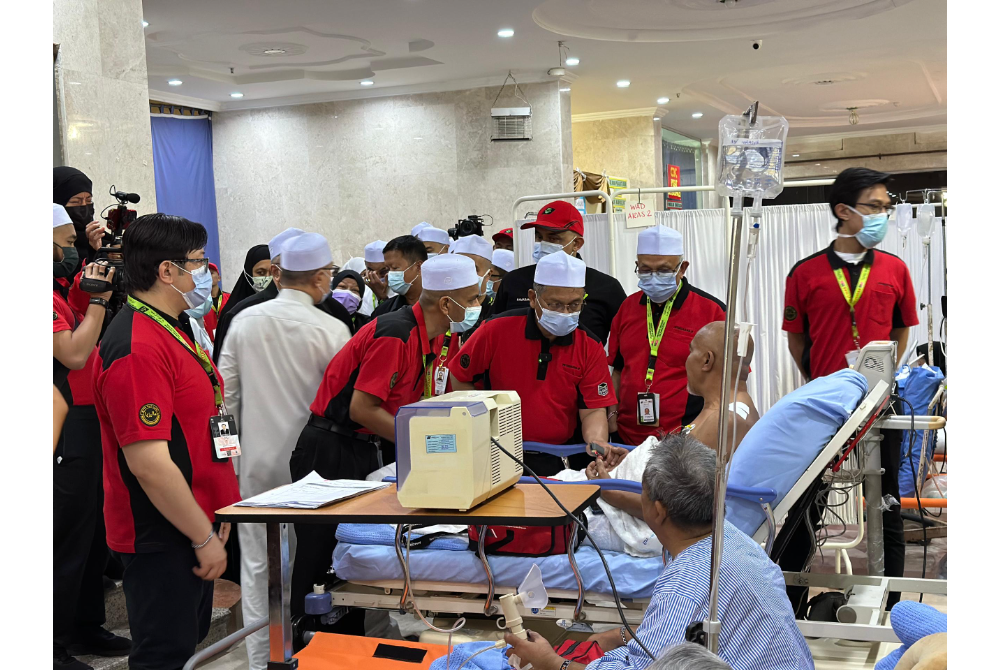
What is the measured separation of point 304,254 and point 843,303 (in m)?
2.58

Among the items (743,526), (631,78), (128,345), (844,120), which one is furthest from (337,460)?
(844,120)

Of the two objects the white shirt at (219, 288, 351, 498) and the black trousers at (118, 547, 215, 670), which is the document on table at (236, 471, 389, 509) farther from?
the white shirt at (219, 288, 351, 498)

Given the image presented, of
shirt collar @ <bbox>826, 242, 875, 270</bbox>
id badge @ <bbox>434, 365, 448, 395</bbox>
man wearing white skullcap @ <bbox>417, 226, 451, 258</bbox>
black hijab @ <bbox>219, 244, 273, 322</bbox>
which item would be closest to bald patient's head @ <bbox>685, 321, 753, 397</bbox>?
id badge @ <bbox>434, 365, 448, 395</bbox>

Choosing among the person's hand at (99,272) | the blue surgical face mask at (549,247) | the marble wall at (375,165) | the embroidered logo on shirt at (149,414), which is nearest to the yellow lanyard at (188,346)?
the embroidered logo on shirt at (149,414)

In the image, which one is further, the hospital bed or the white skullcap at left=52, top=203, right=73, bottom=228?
the white skullcap at left=52, top=203, right=73, bottom=228

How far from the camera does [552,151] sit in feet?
36.2

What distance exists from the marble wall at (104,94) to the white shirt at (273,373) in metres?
2.06

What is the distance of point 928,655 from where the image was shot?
4.24 ft

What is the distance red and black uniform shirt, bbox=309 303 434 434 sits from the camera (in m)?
3.29

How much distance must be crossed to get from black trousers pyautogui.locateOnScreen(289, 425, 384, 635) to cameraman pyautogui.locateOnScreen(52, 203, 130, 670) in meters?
0.80

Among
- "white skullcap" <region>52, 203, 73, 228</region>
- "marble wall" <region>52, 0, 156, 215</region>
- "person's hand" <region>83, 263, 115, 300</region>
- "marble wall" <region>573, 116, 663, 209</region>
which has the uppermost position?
"marble wall" <region>573, 116, 663, 209</region>

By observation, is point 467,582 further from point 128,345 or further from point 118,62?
point 118,62

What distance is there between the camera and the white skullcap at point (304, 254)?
3.47 metres

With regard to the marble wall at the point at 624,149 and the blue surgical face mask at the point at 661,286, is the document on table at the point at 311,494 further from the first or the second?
the marble wall at the point at 624,149
